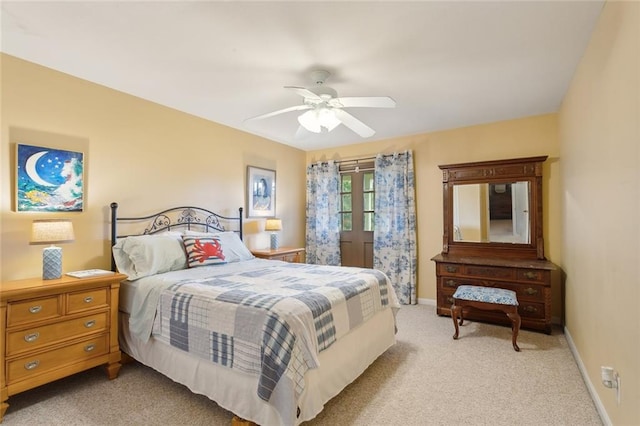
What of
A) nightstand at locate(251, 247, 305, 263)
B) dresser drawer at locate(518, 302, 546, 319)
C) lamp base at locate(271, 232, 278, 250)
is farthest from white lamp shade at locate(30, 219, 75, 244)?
dresser drawer at locate(518, 302, 546, 319)

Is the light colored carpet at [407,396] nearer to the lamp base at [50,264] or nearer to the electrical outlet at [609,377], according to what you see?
the electrical outlet at [609,377]

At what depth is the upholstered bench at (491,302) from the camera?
2.97 m

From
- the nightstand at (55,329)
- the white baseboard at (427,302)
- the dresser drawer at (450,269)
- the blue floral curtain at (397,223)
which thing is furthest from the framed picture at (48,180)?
the white baseboard at (427,302)

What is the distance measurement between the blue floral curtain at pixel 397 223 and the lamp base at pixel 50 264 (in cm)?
384

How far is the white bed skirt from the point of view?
70.8 inches

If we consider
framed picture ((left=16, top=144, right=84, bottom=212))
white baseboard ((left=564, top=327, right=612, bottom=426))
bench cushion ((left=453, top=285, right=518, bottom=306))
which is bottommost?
white baseboard ((left=564, top=327, right=612, bottom=426))

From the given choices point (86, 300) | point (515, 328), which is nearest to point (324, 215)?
point (515, 328)

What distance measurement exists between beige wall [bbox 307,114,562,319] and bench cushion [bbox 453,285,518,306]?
3.34 feet

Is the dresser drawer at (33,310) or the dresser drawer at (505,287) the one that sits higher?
the dresser drawer at (33,310)

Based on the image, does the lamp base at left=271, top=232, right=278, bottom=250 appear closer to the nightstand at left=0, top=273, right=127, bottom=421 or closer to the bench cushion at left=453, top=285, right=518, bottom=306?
the nightstand at left=0, top=273, right=127, bottom=421

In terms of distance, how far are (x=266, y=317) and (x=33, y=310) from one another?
5.44 feet

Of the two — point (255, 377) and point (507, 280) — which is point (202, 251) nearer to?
point (255, 377)

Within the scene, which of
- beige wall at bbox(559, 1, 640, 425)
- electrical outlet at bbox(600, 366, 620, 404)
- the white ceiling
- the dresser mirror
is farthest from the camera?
the dresser mirror

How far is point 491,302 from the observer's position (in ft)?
10.1
